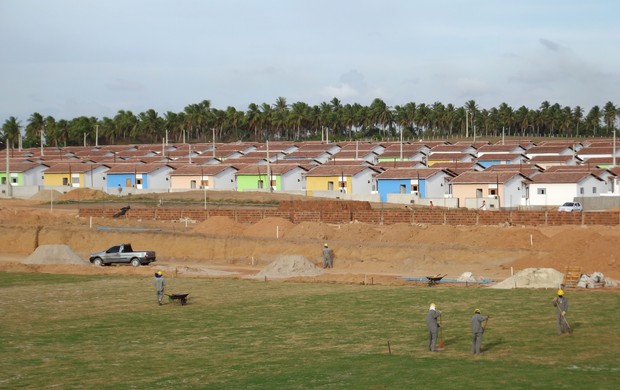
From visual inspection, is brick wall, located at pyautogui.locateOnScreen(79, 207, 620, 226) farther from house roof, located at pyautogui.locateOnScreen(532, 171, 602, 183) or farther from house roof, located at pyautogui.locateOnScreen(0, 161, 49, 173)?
house roof, located at pyautogui.locateOnScreen(0, 161, 49, 173)

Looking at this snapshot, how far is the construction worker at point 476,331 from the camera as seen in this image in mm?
32719

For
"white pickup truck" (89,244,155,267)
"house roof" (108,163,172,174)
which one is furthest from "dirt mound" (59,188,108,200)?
"white pickup truck" (89,244,155,267)

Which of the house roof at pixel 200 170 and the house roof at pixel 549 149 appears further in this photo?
the house roof at pixel 549 149

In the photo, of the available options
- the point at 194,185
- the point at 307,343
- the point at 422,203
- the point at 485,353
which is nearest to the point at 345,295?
the point at 307,343

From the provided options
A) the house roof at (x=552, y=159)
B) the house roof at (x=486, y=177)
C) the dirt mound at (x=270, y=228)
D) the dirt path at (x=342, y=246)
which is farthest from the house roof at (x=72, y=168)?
the dirt mound at (x=270, y=228)

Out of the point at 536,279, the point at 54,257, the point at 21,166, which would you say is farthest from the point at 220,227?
the point at 21,166

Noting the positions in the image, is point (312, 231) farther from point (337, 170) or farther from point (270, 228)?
point (337, 170)

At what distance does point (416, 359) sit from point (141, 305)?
64.2 ft

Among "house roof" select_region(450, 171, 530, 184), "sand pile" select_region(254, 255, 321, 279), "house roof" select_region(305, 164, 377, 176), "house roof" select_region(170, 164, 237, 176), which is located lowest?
"sand pile" select_region(254, 255, 321, 279)

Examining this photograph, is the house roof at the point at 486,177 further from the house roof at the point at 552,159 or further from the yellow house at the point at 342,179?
the house roof at the point at 552,159

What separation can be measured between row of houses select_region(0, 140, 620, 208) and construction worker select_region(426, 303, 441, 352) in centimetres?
7483

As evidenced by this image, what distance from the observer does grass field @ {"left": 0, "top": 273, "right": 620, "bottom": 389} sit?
30781 millimetres

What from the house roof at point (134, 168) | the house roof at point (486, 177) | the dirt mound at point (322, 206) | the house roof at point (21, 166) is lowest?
the dirt mound at point (322, 206)

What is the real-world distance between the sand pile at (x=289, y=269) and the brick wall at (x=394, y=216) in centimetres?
2708
